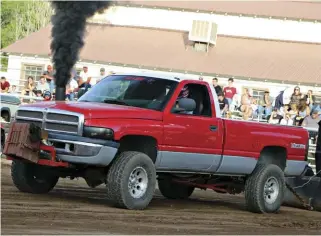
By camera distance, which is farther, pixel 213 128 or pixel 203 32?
pixel 203 32

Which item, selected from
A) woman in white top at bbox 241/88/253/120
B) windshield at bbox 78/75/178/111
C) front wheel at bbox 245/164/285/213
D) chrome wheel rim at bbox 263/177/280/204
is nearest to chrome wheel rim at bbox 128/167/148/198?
windshield at bbox 78/75/178/111

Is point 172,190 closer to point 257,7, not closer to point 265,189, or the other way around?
point 265,189

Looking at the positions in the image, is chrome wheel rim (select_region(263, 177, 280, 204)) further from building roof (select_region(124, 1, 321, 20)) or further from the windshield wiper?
building roof (select_region(124, 1, 321, 20))

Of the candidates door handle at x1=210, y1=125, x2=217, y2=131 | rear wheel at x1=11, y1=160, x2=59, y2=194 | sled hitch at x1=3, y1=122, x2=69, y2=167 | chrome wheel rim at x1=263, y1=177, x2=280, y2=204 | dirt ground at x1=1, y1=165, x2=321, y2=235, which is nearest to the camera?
dirt ground at x1=1, y1=165, x2=321, y2=235

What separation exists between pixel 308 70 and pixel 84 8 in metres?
24.0

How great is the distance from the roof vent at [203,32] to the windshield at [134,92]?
28.5m

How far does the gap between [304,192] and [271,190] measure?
1.50 m

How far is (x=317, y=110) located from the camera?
20.8m

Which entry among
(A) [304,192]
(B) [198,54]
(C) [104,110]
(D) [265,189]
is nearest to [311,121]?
(A) [304,192]

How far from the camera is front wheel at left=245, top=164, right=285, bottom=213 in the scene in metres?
13.1

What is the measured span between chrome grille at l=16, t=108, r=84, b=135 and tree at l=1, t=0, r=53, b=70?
43505 mm

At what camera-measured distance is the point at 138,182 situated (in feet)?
37.2

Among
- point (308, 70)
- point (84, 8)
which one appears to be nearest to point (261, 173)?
point (84, 8)

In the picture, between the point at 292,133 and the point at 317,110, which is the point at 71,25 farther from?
the point at 317,110
